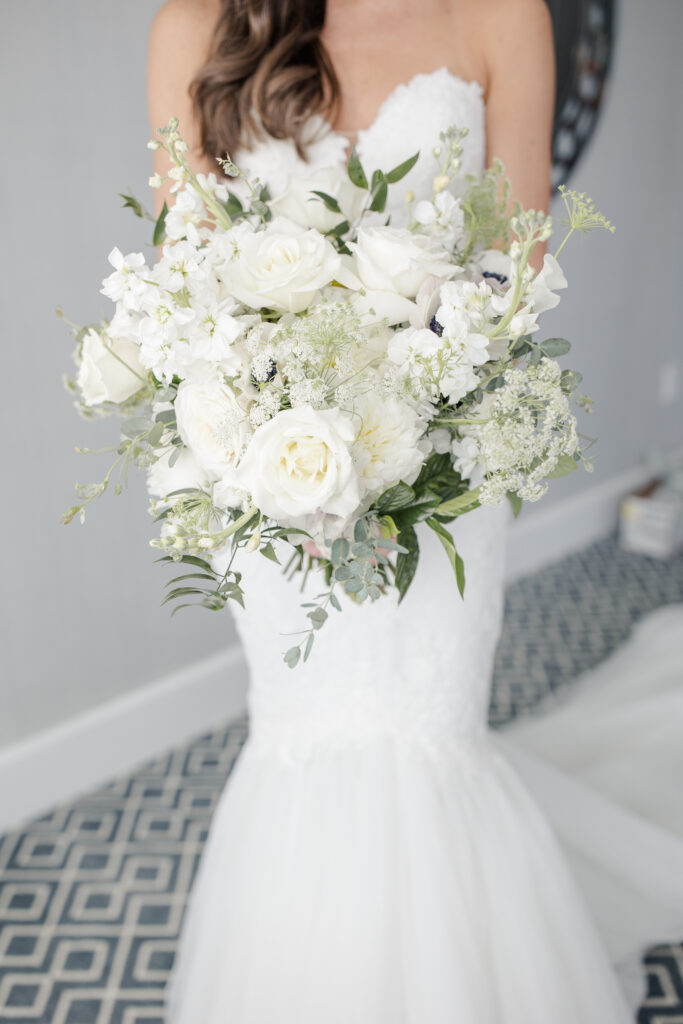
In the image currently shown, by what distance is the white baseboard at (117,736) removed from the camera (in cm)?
212

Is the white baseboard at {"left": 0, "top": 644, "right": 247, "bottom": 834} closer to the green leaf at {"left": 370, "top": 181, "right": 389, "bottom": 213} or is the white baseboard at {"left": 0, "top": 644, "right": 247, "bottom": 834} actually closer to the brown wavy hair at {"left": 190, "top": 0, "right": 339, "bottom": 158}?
the brown wavy hair at {"left": 190, "top": 0, "right": 339, "bottom": 158}

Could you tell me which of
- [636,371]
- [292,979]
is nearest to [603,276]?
[636,371]

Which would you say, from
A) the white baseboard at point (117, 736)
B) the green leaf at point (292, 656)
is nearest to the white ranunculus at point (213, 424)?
the green leaf at point (292, 656)

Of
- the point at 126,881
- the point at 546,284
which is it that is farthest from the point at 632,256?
the point at 126,881

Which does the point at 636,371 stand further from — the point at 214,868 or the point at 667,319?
the point at 214,868

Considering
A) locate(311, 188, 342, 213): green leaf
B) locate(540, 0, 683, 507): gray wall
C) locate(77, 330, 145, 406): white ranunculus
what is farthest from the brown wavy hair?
locate(540, 0, 683, 507): gray wall

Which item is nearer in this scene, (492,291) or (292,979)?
(492,291)

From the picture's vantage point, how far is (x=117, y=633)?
2.26m

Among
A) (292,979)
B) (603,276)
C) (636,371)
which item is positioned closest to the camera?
(292,979)

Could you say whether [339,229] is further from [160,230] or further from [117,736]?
[117,736]

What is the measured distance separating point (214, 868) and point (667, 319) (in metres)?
3.06

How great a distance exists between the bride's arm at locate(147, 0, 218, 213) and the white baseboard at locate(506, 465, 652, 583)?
2176 mm

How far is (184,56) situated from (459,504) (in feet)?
3.14

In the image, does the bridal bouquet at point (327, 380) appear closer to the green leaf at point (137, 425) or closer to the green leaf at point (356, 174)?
the green leaf at point (137, 425)
